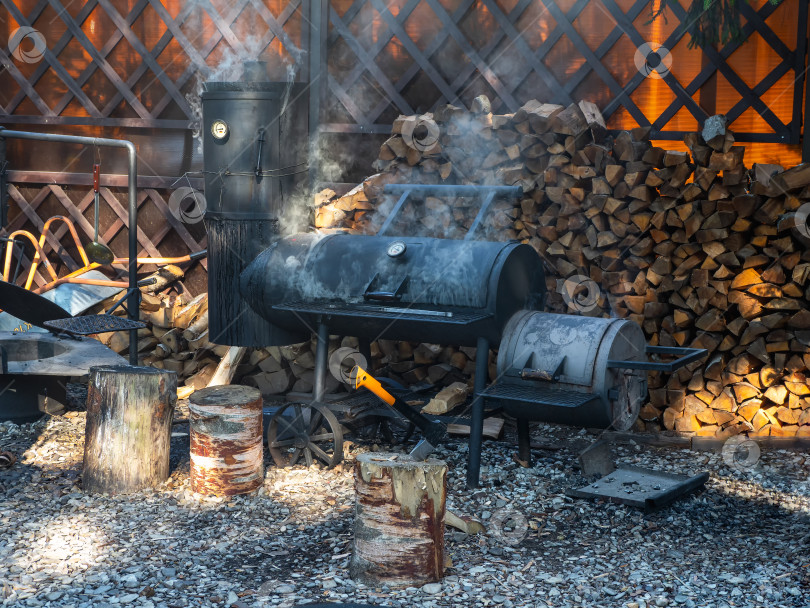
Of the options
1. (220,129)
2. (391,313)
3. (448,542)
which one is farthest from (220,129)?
(448,542)

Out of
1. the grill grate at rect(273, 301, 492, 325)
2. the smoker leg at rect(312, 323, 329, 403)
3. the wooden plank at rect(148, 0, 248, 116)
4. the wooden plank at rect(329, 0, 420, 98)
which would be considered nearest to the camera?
the grill grate at rect(273, 301, 492, 325)

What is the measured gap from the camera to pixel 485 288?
181 inches

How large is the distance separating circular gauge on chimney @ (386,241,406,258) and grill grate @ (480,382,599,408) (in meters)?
0.88

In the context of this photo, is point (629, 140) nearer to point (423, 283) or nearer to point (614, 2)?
point (614, 2)

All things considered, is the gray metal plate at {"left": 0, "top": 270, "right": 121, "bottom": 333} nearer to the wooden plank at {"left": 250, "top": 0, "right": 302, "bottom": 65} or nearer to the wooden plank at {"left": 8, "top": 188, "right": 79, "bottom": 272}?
the wooden plank at {"left": 8, "top": 188, "right": 79, "bottom": 272}

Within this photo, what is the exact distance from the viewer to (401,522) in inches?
138

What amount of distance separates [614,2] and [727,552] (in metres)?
3.71

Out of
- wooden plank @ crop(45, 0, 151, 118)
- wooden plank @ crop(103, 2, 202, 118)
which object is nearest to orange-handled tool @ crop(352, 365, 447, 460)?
wooden plank @ crop(103, 2, 202, 118)

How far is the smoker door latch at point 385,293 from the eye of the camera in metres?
4.68

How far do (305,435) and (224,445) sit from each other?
1.94 feet

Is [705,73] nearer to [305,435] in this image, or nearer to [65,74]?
[305,435]

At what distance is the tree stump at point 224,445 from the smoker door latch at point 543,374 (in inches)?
53.1

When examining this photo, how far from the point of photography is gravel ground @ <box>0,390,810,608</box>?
3.44 meters

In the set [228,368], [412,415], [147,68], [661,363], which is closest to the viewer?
[661,363]
